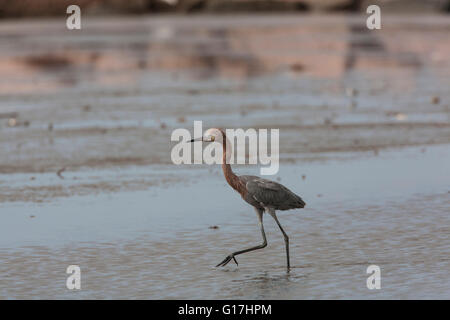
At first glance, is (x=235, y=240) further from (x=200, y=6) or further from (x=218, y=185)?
(x=200, y=6)

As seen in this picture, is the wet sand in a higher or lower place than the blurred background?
lower

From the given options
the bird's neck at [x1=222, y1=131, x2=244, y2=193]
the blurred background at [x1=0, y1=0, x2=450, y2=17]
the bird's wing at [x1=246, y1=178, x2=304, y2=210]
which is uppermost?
the blurred background at [x1=0, y1=0, x2=450, y2=17]

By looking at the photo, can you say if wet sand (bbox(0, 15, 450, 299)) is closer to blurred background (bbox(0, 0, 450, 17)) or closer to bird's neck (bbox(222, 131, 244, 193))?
bird's neck (bbox(222, 131, 244, 193))

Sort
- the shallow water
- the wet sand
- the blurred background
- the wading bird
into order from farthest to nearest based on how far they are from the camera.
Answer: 1. the blurred background
2. the wading bird
3. the wet sand
4. the shallow water

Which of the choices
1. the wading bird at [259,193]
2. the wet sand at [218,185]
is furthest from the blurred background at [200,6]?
the wading bird at [259,193]

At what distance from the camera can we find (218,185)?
43.9 ft

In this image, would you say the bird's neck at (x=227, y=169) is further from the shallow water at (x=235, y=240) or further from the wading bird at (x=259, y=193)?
the shallow water at (x=235, y=240)

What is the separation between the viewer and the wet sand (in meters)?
9.22

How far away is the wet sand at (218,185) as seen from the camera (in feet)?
30.2

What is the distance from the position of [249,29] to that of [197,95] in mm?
29256

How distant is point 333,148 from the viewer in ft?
51.2

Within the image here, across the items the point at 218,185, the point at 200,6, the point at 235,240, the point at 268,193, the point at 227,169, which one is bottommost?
the point at 235,240

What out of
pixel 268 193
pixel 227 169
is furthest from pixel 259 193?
pixel 227 169

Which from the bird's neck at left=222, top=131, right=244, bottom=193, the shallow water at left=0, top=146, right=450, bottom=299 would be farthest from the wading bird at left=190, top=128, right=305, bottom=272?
the shallow water at left=0, top=146, right=450, bottom=299
